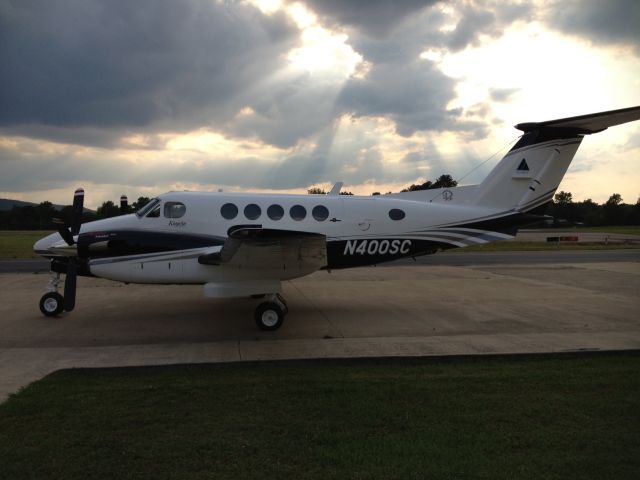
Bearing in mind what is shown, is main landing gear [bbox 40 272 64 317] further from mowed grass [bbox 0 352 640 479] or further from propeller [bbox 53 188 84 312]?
mowed grass [bbox 0 352 640 479]

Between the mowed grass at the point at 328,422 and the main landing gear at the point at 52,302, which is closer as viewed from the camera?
the mowed grass at the point at 328,422

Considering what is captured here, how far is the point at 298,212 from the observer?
10406mm

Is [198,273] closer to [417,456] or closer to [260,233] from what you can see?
[260,233]

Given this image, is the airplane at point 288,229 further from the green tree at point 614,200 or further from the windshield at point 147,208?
the green tree at point 614,200

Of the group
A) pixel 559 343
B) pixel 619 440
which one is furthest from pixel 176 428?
pixel 559 343

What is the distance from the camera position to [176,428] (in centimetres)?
469

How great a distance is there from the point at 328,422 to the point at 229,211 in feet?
20.5

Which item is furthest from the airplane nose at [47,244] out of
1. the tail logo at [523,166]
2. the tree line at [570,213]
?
the tree line at [570,213]

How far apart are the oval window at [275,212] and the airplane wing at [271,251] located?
3.99 feet

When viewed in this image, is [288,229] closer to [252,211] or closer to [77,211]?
[252,211]

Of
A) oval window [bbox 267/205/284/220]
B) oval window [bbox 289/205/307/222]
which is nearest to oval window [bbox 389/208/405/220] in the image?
oval window [bbox 289/205/307/222]

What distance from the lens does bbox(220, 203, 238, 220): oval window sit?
10.1 m

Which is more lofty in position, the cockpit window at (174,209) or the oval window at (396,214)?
the oval window at (396,214)

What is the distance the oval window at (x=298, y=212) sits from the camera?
1036 centimetres
